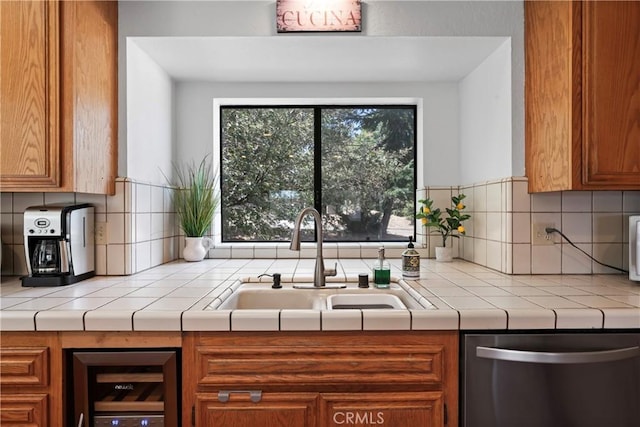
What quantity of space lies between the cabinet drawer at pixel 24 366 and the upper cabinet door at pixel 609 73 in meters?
2.04

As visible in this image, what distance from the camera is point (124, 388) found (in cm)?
120

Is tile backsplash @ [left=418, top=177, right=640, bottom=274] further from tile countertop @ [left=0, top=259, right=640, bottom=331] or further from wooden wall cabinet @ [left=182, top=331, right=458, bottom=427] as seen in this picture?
wooden wall cabinet @ [left=182, top=331, right=458, bottom=427]

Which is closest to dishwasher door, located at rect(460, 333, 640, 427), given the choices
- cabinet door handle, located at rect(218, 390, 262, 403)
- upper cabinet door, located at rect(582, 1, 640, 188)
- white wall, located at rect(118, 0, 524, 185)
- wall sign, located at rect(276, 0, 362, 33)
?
cabinet door handle, located at rect(218, 390, 262, 403)

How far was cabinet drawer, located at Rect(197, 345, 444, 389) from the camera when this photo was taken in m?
1.17

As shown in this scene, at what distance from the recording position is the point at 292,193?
8.07 feet

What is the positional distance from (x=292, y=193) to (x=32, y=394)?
1633mm

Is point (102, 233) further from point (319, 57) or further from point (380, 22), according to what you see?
point (380, 22)

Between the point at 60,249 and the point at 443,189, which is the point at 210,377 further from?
the point at 443,189

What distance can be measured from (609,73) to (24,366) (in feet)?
7.60

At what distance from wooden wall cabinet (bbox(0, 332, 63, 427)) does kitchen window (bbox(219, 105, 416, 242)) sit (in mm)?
1379

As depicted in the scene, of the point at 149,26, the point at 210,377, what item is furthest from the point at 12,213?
the point at 210,377

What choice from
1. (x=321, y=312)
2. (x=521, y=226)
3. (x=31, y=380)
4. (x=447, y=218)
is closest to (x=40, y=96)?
(x=31, y=380)

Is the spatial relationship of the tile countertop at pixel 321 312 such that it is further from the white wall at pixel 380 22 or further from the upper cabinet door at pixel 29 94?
the white wall at pixel 380 22

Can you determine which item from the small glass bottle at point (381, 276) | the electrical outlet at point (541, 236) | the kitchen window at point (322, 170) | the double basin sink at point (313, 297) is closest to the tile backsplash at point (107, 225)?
the double basin sink at point (313, 297)
